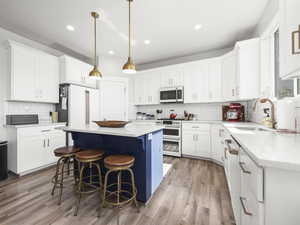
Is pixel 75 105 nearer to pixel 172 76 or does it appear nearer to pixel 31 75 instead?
pixel 31 75

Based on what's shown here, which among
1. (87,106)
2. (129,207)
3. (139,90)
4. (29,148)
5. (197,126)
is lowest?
(129,207)

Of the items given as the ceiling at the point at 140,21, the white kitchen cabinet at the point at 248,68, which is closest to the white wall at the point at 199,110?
the white kitchen cabinet at the point at 248,68

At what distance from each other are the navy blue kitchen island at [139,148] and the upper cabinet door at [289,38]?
139cm

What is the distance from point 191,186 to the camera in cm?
215

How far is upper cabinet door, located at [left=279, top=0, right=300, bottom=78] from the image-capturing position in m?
1.00

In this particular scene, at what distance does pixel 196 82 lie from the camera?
3660mm

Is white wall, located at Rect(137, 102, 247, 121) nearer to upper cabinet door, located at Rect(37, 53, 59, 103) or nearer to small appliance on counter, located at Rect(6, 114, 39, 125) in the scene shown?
upper cabinet door, located at Rect(37, 53, 59, 103)

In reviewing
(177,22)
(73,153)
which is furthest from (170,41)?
(73,153)

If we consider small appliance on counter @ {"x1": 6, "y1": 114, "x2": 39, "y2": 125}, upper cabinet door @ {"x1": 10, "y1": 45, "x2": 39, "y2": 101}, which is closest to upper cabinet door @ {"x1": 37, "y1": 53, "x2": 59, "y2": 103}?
upper cabinet door @ {"x1": 10, "y1": 45, "x2": 39, "y2": 101}

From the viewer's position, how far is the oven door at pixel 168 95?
3.91 meters

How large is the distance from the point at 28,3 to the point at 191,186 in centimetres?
384

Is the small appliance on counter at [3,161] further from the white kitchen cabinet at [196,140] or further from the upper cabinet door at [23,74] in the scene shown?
the white kitchen cabinet at [196,140]

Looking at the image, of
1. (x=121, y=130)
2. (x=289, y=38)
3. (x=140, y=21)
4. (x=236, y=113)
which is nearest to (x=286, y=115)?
(x=289, y=38)

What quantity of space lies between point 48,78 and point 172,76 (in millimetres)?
Result: 3177
